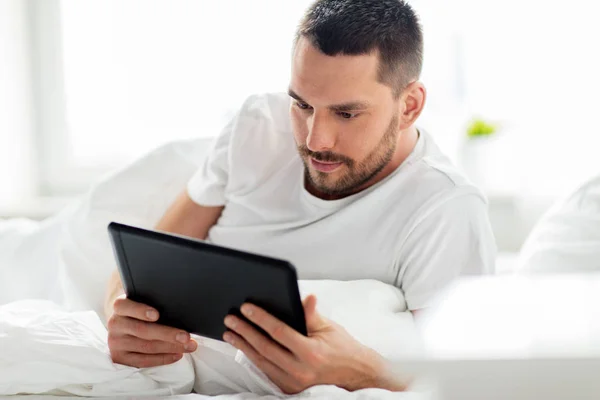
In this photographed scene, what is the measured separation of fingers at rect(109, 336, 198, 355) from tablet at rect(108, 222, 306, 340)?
42mm

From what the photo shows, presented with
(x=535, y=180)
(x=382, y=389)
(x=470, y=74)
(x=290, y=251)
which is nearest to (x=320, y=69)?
(x=290, y=251)

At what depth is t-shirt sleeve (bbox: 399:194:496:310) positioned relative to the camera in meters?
1.35

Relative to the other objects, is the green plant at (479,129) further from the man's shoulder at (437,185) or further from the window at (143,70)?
the man's shoulder at (437,185)

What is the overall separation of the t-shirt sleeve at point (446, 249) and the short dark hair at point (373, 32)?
241 millimetres

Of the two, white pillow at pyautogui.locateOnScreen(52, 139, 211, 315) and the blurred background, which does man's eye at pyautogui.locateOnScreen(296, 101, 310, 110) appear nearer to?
white pillow at pyautogui.locateOnScreen(52, 139, 211, 315)

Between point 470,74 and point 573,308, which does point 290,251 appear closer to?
point 573,308

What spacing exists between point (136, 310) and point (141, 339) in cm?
5

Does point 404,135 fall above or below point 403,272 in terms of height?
above

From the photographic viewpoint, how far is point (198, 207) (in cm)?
160

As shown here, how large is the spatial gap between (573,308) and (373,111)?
0.70m

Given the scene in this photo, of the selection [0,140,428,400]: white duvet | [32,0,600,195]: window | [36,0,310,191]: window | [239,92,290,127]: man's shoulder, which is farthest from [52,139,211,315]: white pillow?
[36,0,310,191]: window

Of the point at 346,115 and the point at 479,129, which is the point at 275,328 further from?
the point at 479,129

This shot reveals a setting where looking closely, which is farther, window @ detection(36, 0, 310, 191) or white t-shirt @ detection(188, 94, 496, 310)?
window @ detection(36, 0, 310, 191)

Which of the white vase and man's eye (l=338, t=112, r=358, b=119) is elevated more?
man's eye (l=338, t=112, r=358, b=119)
